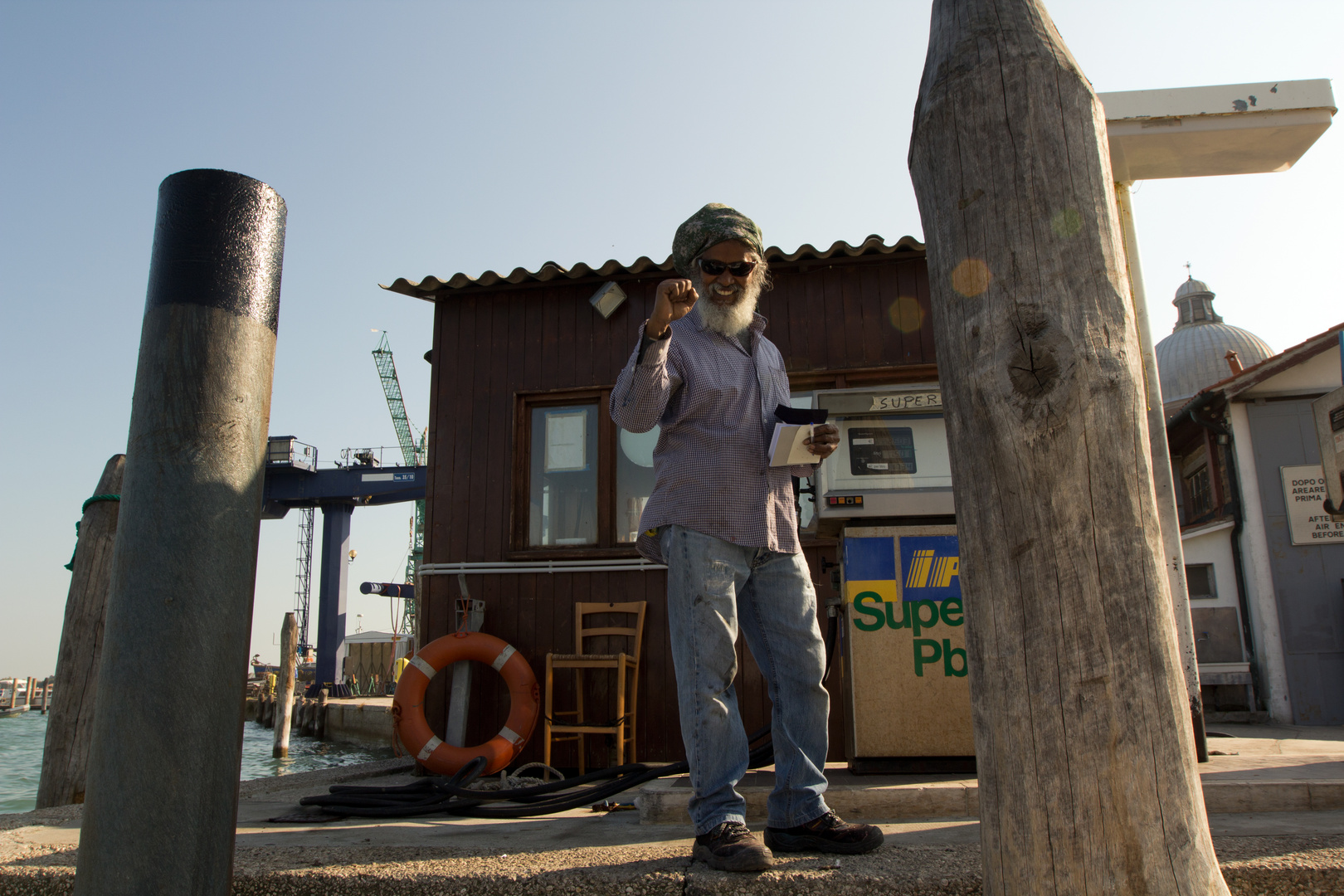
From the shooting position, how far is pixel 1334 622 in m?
9.40

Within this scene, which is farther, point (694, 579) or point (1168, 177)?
point (1168, 177)

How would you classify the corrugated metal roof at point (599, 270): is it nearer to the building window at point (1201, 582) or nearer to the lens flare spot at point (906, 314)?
the lens flare spot at point (906, 314)

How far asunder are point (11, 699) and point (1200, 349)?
222 ft

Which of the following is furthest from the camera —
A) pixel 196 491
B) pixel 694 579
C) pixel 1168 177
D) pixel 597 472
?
pixel 597 472

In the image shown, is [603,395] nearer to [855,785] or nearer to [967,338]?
[855,785]

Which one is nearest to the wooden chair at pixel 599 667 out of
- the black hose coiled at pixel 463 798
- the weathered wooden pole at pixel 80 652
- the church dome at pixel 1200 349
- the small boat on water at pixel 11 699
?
the black hose coiled at pixel 463 798

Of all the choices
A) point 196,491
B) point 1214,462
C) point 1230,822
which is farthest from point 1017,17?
point 1214,462

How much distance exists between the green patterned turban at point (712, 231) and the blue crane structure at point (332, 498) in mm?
24740

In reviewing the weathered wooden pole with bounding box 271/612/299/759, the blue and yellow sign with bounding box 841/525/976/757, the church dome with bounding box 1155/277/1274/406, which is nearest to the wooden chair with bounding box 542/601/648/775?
the blue and yellow sign with bounding box 841/525/976/757

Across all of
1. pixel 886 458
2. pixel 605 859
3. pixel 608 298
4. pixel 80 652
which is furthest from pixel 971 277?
pixel 80 652

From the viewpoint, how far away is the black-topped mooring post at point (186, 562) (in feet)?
6.20

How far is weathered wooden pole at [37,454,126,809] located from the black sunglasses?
480 cm

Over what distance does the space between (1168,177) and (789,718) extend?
3.66 meters

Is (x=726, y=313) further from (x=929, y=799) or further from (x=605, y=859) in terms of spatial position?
(x=929, y=799)
